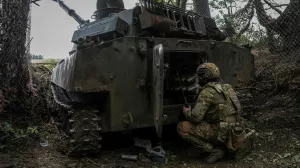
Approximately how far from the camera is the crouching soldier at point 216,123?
191 inches

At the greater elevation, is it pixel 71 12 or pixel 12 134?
pixel 71 12

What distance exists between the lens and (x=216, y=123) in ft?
16.3

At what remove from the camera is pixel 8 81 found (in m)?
5.92

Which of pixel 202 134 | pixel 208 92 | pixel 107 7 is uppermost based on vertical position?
pixel 107 7

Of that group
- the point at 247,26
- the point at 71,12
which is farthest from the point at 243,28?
the point at 71,12

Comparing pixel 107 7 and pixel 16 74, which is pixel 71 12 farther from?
pixel 16 74

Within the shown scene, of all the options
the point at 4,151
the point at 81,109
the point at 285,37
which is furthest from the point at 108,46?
the point at 285,37

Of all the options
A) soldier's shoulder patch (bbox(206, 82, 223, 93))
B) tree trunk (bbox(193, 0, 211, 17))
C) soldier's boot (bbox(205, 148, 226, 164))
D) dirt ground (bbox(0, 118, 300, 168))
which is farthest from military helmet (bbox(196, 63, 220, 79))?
tree trunk (bbox(193, 0, 211, 17))

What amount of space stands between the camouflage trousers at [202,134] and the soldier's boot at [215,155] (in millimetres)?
62

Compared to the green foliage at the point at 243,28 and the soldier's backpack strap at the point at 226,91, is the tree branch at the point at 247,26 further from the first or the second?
the soldier's backpack strap at the point at 226,91

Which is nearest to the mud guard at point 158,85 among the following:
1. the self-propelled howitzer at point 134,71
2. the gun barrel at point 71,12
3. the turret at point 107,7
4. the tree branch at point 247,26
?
the self-propelled howitzer at point 134,71

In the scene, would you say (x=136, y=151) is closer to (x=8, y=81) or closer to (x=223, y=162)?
(x=223, y=162)

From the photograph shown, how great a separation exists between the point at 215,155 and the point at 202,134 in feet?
1.08

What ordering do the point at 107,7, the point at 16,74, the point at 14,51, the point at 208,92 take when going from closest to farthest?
the point at 208,92 → the point at 14,51 → the point at 16,74 → the point at 107,7
